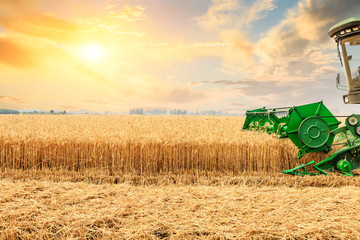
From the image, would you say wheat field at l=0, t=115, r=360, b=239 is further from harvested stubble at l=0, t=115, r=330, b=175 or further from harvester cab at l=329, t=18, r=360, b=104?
harvester cab at l=329, t=18, r=360, b=104

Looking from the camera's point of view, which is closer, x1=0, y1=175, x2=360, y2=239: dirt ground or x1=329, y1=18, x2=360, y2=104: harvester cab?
x1=0, y1=175, x2=360, y2=239: dirt ground

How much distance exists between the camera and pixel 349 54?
652cm

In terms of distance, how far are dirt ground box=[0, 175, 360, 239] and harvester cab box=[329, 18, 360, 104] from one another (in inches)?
Result: 128

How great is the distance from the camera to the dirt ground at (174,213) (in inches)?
109

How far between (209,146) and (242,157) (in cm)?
92

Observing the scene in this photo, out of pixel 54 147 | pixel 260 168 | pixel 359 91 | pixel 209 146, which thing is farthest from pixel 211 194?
pixel 359 91

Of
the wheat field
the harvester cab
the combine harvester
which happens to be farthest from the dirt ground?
the harvester cab

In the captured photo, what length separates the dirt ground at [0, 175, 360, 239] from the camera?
9.11 ft

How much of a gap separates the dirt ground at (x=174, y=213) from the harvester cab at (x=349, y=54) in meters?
3.25

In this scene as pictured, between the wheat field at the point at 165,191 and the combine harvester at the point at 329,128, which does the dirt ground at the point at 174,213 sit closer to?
the wheat field at the point at 165,191

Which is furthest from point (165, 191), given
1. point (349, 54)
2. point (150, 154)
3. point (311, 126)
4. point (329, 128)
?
point (349, 54)

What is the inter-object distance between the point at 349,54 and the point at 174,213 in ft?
21.8

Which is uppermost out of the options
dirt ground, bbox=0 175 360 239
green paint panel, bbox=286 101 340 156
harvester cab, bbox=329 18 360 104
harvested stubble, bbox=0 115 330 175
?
harvester cab, bbox=329 18 360 104

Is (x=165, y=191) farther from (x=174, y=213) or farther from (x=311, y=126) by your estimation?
(x=311, y=126)
